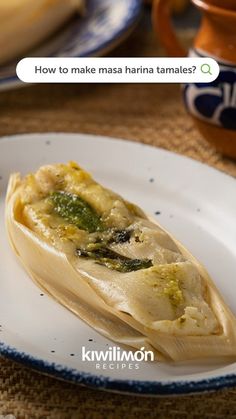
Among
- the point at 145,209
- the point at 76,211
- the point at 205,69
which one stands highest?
the point at 205,69

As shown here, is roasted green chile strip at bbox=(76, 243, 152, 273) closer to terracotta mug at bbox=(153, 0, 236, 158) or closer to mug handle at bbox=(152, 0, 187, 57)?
terracotta mug at bbox=(153, 0, 236, 158)

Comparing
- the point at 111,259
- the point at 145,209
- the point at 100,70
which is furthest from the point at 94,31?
the point at 111,259

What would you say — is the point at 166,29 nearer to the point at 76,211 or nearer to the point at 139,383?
the point at 76,211

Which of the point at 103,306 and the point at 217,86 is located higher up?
the point at 217,86

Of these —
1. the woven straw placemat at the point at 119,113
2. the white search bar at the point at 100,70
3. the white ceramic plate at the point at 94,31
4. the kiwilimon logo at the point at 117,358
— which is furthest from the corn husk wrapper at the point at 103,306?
the white ceramic plate at the point at 94,31

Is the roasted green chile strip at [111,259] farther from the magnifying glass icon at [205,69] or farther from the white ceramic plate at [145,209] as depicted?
the magnifying glass icon at [205,69]

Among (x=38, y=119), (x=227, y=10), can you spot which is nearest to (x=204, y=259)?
(x=227, y=10)

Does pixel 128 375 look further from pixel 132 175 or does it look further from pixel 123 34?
pixel 123 34
